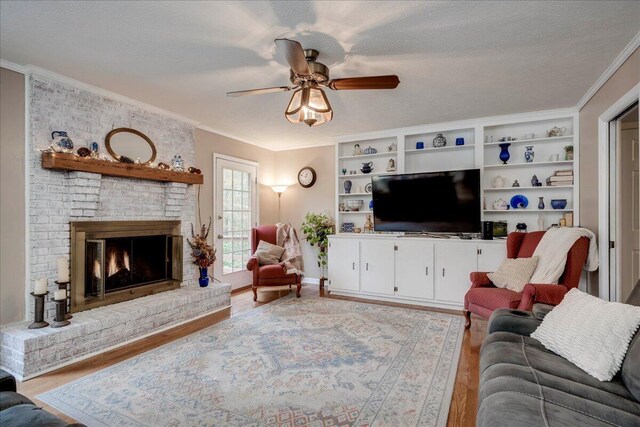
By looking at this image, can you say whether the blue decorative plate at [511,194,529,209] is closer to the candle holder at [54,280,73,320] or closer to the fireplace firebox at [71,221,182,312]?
Answer: the fireplace firebox at [71,221,182,312]

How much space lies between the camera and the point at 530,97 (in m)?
3.50

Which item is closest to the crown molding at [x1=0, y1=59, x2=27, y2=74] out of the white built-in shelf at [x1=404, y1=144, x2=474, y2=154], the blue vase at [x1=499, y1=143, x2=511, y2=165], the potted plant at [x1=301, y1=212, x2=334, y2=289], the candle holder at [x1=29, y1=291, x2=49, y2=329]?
the candle holder at [x1=29, y1=291, x2=49, y2=329]

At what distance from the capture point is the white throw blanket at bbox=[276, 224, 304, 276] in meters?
5.03

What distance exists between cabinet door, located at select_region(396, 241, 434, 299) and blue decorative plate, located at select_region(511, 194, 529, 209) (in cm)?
120

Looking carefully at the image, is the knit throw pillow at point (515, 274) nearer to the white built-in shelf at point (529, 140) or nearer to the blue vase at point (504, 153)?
the blue vase at point (504, 153)

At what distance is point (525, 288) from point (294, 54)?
2.56 m

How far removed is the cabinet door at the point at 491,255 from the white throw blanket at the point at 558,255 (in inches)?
28.9

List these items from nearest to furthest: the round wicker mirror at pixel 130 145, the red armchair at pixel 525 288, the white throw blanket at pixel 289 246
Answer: the red armchair at pixel 525 288 → the round wicker mirror at pixel 130 145 → the white throw blanket at pixel 289 246

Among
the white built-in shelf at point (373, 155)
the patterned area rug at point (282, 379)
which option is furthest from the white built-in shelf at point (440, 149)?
the patterned area rug at point (282, 379)

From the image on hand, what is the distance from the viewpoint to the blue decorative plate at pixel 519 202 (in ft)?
13.9

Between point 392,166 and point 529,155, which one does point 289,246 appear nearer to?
point 392,166

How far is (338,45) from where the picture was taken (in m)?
2.41

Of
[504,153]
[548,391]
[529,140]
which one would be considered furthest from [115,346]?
[529,140]

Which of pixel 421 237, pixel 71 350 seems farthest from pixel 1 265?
pixel 421 237
